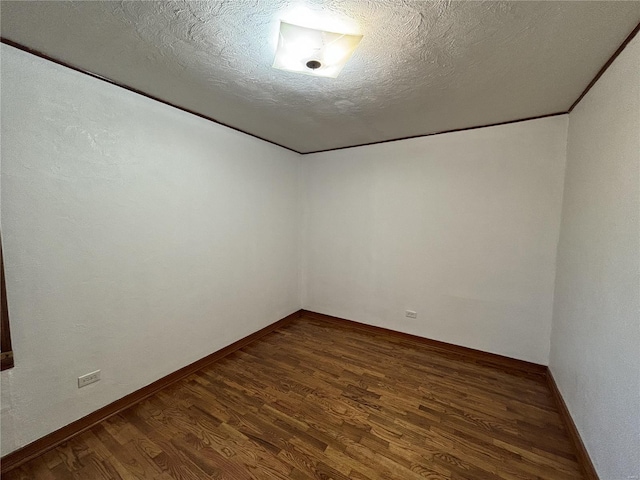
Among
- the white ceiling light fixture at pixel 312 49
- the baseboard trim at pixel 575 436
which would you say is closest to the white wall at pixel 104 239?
the white ceiling light fixture at pixel 312 49

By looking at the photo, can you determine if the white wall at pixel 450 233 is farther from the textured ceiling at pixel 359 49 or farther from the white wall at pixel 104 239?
the white wall at pixel 104 239

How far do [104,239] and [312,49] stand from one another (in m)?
1.92

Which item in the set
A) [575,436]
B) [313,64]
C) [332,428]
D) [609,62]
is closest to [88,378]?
[332,428]

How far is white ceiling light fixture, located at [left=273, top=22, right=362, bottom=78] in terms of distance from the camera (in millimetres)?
1252

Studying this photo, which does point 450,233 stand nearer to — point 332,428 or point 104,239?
point 332,428

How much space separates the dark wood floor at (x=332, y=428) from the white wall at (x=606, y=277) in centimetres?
40

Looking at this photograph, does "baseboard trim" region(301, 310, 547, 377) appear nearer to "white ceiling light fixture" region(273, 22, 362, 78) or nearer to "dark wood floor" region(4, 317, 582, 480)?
"dark wood floor" region(4, 317, 582, 480)

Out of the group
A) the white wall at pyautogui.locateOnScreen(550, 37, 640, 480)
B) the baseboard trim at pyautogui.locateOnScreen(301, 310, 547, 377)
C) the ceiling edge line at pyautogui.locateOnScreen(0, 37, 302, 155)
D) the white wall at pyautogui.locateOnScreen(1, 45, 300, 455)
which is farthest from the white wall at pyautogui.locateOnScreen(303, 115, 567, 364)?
the ceiling edge line at pyautogui.locateOnScreen(0, 37, 302, 155)

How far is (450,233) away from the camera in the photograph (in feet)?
9.11

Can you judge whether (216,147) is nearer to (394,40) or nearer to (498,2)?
(394,40)

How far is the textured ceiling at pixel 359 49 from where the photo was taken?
115 cm

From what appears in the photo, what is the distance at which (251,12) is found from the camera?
1.18 meters

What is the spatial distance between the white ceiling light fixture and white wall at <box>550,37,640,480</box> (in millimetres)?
1455

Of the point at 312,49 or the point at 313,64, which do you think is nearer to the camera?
the point at 312,49
